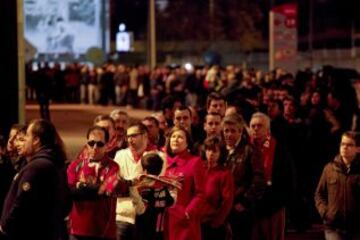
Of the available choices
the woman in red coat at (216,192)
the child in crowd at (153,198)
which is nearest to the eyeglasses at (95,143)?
the child in crowd at (153,198)

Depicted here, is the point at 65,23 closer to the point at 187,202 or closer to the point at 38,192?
the point at 187,202

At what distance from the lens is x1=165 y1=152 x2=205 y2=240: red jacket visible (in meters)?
9.27

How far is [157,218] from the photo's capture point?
9.13m

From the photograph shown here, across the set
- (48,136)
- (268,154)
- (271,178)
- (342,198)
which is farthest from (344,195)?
(48,136)

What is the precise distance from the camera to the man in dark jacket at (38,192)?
24.8ft

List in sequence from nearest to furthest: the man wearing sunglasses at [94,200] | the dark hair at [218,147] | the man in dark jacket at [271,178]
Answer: the man wearing sunglasses at [94,200] < the dark hair at [218,147] < the man in dark jacket at [271,178]

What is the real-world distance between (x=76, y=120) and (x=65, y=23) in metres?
22.5

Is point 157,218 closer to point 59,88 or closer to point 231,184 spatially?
point 231,184

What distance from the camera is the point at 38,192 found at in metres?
7.56

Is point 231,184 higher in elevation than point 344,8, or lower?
lower

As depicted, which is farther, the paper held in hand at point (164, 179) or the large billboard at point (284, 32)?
the large billboard at point (284, 32)

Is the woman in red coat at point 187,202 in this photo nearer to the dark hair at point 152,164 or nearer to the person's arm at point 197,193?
the person's arm at point 197,193

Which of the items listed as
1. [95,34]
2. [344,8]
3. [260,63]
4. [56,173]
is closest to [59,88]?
[95,34]

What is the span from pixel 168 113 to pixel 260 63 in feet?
158
